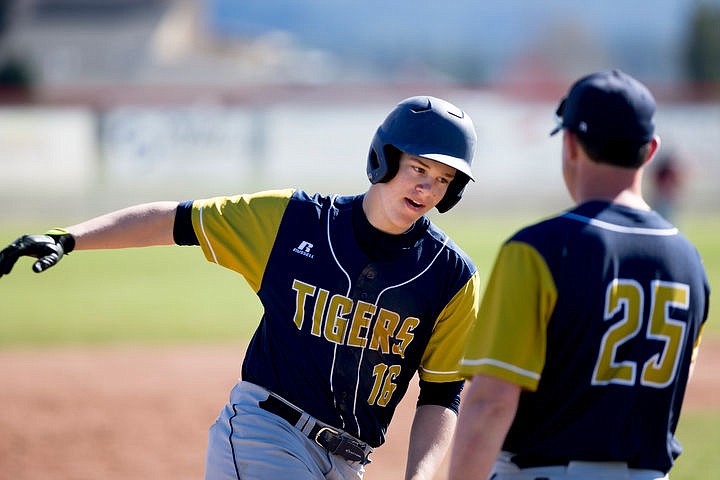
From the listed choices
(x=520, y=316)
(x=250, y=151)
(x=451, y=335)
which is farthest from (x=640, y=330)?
(x=250, y=151)

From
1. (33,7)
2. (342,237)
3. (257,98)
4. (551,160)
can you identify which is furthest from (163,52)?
(342,237)

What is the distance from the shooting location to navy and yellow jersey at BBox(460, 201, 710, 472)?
2.44m

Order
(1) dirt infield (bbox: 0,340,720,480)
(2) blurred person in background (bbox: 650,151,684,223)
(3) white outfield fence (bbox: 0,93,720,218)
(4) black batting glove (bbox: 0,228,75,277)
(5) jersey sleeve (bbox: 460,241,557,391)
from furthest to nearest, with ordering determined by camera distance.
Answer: (3) white outfield fence (bbox: 0,93,720,218) < (2) blurred person in background (bbox: 650,151,684,223) < (1) dirt infield (bbox: 0,340,720,480) < (4) black batting glove (bbox: 0,228,75,277) < (5) jersey sleeve (bbox: 460,241,557,391)

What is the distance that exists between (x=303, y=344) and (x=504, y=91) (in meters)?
27.5

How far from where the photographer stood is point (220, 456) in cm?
347

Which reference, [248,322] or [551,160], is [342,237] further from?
[551,160]

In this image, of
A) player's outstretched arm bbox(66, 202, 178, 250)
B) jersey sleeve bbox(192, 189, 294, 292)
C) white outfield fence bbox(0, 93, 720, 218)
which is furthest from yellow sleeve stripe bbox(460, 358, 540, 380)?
white outfield fence bbox(0, 93, 720, 218)

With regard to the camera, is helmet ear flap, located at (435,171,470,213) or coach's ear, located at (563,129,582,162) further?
helmet ear flap, located at (435,171,470,213)

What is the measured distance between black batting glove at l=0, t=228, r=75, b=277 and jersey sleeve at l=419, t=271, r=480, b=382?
55.0 inches

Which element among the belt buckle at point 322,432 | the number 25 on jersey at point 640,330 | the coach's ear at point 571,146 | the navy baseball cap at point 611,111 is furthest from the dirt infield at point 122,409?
the navy baseball cap at point 611,111

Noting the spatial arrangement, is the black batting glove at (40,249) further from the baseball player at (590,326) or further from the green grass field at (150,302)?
the green grass field at (150,302)

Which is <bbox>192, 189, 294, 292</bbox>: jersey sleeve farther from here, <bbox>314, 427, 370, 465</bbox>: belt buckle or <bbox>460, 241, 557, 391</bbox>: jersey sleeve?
<bbox>460, 241, 557, 391</bbox>: jersey sleeve

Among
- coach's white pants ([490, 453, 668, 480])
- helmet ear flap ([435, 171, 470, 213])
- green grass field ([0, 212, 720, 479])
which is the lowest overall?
green grass field ([0, 212, 720, 479])

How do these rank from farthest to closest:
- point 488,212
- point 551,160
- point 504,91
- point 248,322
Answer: point 504,91, point 551,160, point 488,212, point 248,322
